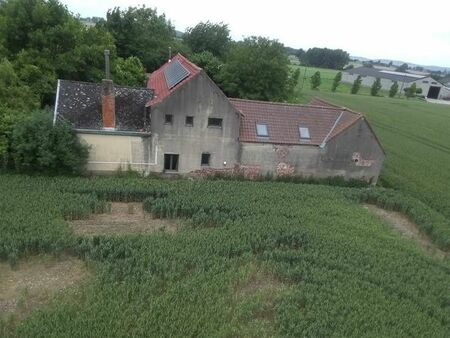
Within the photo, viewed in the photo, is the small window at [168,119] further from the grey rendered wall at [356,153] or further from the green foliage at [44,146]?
the grey rendered wall at [356,153]

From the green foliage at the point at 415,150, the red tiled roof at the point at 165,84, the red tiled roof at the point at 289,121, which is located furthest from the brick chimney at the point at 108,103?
the green foliage at the point at 415,150

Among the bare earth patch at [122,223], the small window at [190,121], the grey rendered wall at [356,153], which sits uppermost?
the small window at [190,121]

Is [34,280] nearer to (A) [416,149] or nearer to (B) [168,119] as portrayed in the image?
(B) [168,119]

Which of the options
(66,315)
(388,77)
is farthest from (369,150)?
(388,77)

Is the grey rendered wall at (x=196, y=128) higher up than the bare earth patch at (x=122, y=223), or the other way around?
the grey rendered wall at (x=196, y=128)

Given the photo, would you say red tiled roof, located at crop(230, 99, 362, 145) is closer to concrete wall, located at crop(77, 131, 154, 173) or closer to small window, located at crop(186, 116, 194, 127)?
small window, located at crop(186, 116, 194, 127)

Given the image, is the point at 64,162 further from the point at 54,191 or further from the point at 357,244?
the point at 357,244

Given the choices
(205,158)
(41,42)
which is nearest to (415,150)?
(205,158)
